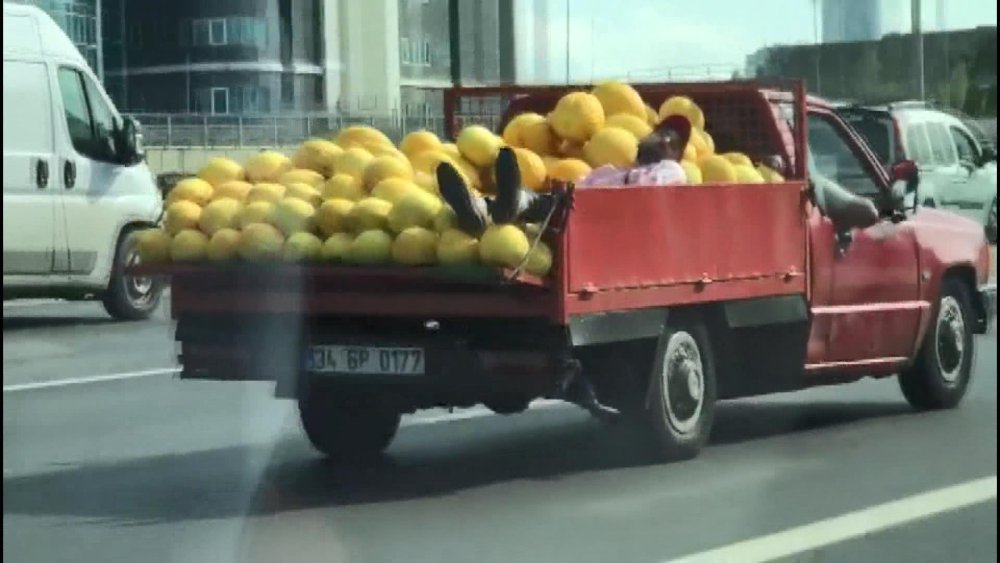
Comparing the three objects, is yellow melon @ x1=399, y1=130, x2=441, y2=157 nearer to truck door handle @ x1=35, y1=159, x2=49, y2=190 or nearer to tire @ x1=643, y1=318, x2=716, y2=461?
truck door handle @ x1=35, y1=159, x2=49, y2=190

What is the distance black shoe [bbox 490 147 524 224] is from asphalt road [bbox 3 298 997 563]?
0.92m

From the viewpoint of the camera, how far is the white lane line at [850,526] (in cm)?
671

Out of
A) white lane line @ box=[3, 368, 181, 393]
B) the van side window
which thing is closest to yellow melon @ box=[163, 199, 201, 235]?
the van side window

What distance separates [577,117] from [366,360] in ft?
3.46

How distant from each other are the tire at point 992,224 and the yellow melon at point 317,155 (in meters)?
4.02

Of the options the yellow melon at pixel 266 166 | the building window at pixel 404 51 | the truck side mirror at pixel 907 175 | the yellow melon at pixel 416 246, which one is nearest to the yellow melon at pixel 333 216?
the yellow melon at pixel 416 246

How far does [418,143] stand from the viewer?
6.88 meters

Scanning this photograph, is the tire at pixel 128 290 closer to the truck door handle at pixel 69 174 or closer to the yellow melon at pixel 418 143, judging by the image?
the truck door handle at pixel 69 174

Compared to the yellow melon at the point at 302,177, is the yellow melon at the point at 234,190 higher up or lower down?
lower down

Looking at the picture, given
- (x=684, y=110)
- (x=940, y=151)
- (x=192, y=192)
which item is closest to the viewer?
(x=192, y=192)

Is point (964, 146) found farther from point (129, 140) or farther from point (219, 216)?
point (129, 140)

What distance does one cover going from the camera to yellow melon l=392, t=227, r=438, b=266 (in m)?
7.71

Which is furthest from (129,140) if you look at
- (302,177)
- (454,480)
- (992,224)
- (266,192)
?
(992,224)

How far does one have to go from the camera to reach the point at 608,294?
8.16 m
